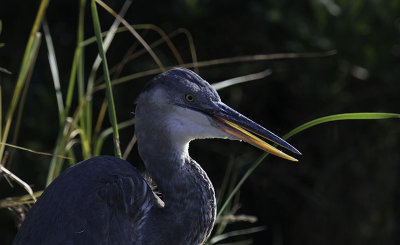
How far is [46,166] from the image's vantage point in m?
4.30

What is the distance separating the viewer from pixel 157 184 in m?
2.34

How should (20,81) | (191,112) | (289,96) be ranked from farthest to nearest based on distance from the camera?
(289,96), (20,81), (191,112)

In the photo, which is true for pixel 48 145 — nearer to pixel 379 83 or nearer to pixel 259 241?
pixel 259 241

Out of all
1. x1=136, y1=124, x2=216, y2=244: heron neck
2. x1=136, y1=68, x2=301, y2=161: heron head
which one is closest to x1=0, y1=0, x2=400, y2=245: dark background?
x1=136, y1=124, x2=216, y2=244: heron neck

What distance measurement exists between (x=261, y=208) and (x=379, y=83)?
1282mm

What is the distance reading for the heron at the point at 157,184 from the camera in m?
2.05

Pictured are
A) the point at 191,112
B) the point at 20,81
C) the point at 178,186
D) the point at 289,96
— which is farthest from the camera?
the point at 289,96

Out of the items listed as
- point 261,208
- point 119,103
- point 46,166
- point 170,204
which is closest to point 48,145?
point 46,166

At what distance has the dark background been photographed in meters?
4.24

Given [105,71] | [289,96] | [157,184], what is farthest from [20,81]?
[289,96]

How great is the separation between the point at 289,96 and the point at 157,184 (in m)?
2.75

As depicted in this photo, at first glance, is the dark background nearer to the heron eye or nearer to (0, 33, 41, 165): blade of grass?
(0, 33, 41, 165): blade of grass

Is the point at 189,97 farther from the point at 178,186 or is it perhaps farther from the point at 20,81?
the point at 20,81

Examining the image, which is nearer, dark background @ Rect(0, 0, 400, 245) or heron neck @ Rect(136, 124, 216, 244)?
heron neck @ Rect(136, 124, 216, 244)
